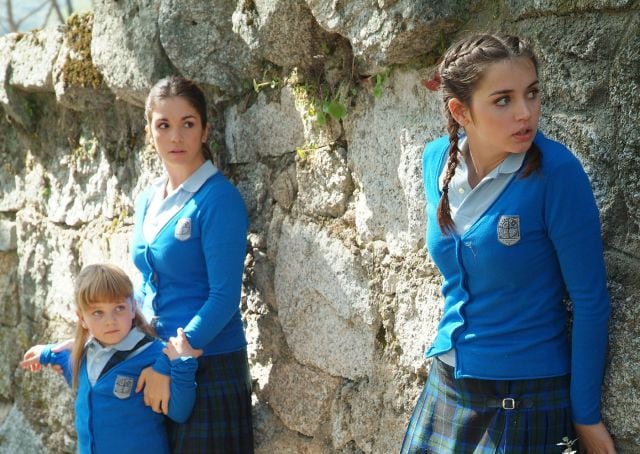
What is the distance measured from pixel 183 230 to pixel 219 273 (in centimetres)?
19

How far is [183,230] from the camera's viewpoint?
111 inches

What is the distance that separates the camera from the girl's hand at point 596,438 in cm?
196

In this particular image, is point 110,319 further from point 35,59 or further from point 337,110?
point 35,59

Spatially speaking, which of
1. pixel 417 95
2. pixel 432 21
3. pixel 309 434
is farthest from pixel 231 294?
pixel 432 21

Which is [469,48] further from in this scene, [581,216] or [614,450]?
[614,450]

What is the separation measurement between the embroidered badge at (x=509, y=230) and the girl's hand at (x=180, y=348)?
112cm

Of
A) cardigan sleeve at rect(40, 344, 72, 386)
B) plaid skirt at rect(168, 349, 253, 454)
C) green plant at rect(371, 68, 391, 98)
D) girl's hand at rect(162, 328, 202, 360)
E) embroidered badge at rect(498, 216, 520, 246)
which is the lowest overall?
plaid skirt at rect(168, 349, 253, 454)

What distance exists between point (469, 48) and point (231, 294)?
1.10 m

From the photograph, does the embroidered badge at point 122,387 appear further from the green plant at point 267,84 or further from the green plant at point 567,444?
the green plant at point 567,444

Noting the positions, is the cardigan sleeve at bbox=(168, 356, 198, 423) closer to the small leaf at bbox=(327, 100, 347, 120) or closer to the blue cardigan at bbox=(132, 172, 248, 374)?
the blue cardigan at bbox=(132, 172, 248, 374)

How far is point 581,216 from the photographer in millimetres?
1868

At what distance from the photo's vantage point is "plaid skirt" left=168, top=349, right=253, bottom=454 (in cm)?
289

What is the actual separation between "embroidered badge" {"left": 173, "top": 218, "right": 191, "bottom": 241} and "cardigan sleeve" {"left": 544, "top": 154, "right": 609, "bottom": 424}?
1236 mm

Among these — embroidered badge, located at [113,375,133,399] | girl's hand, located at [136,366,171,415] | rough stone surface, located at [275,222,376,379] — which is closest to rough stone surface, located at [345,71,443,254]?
rough stone surface, located at [275,222,376,379]
